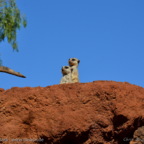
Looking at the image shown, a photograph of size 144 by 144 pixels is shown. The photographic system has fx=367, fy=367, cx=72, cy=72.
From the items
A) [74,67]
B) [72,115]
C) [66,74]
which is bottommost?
[72,115]

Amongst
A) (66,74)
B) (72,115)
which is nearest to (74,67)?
(66,74)

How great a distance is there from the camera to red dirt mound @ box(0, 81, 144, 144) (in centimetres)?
546

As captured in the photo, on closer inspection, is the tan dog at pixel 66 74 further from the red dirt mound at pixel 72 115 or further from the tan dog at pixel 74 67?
the red dirt mound at pixel 72 115

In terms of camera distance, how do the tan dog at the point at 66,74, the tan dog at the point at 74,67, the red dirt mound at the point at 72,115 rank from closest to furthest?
the red dirt mound at the point at 72,115
the tan dog at the point at 66,74
the tan dog at the point at 74,67

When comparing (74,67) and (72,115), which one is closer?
(72,115)

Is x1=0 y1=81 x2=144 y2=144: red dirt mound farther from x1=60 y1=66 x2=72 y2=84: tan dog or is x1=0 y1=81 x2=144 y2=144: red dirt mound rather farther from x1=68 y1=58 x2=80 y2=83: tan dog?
x1=68 y1=58 x2=80 y2=83: tan dog

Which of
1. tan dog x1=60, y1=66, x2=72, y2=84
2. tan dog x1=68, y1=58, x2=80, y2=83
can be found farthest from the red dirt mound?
tan dog x1=68, y1=58, x2=80, y2=83

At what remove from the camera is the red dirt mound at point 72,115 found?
17.9 ft

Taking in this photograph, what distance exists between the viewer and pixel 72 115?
549cm

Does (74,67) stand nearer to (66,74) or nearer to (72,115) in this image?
(66,74)

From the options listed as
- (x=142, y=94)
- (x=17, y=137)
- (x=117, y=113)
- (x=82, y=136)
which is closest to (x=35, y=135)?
(x=17, y=137)

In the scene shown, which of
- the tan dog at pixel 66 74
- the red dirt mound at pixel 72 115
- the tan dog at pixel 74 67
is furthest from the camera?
the tan dog at pixel 74 67

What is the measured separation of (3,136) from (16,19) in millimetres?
8778

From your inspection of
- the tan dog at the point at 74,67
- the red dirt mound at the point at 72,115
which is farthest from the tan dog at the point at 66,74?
the red dirt mound at the point at 72,115
